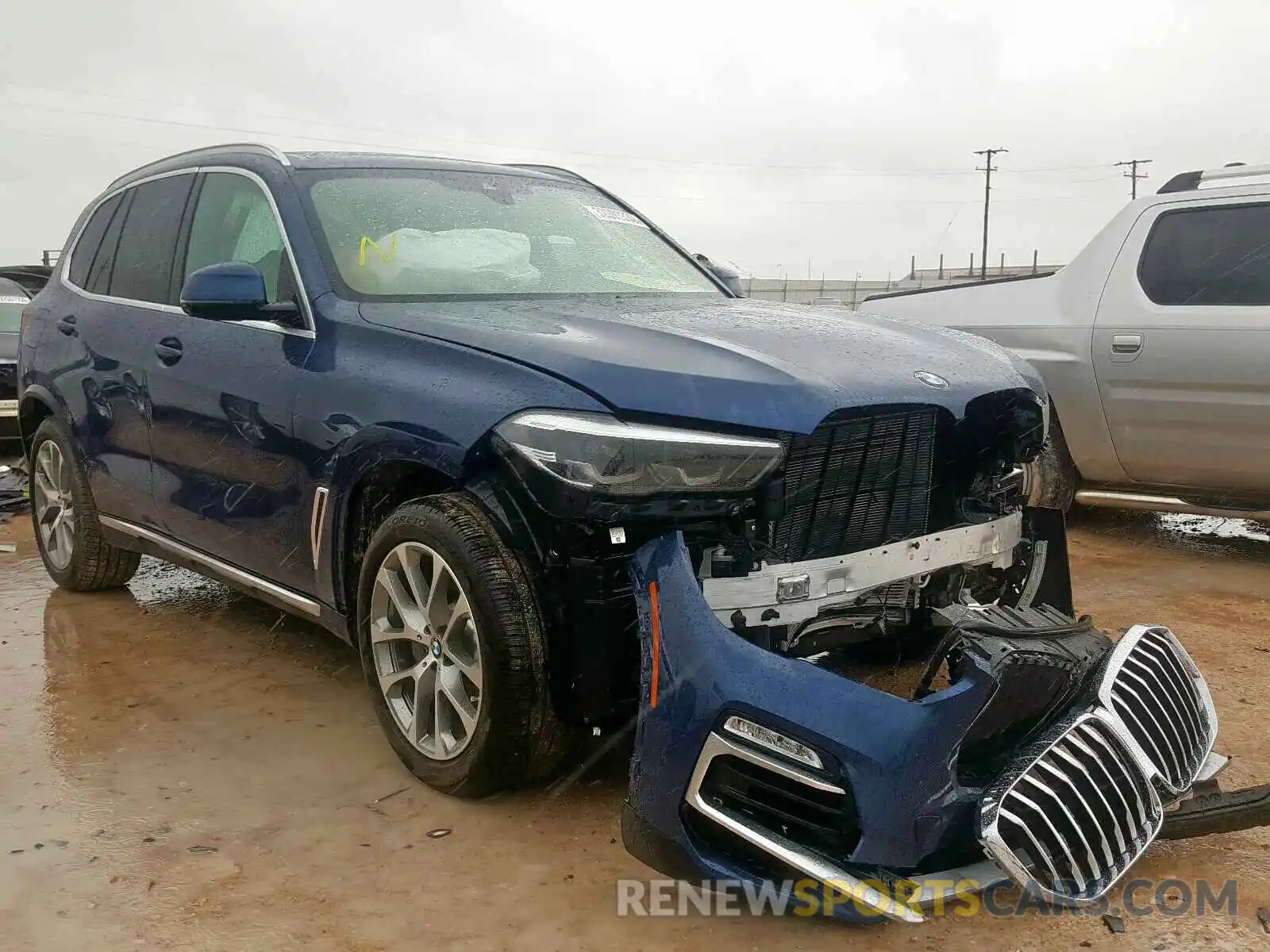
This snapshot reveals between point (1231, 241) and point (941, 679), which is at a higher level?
point (1231, 241)

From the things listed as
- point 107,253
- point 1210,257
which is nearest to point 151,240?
point 107,253

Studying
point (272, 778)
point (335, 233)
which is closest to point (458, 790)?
point (272, 778)

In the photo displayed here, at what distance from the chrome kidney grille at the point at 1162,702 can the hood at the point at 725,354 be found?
0.75 meters

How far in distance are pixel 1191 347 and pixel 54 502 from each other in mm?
5305

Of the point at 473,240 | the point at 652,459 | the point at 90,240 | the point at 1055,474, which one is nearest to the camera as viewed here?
the point at 652,459

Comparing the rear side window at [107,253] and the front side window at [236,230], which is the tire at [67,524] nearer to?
the rear side window at [107,253]

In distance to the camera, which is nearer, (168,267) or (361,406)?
(361,406)

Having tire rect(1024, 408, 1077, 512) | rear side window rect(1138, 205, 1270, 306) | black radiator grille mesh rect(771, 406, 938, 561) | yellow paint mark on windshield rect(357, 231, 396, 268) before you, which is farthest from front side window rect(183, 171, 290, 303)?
rear side window rect(1138, 205, 1270, 306)

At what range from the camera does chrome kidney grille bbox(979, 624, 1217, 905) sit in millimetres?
2256

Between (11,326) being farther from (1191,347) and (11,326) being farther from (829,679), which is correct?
(829,679)

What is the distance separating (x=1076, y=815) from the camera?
2320 mm

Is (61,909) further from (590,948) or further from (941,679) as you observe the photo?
(941,679)

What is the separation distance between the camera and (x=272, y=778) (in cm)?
335

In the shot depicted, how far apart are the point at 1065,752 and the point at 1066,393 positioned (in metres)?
3.82
